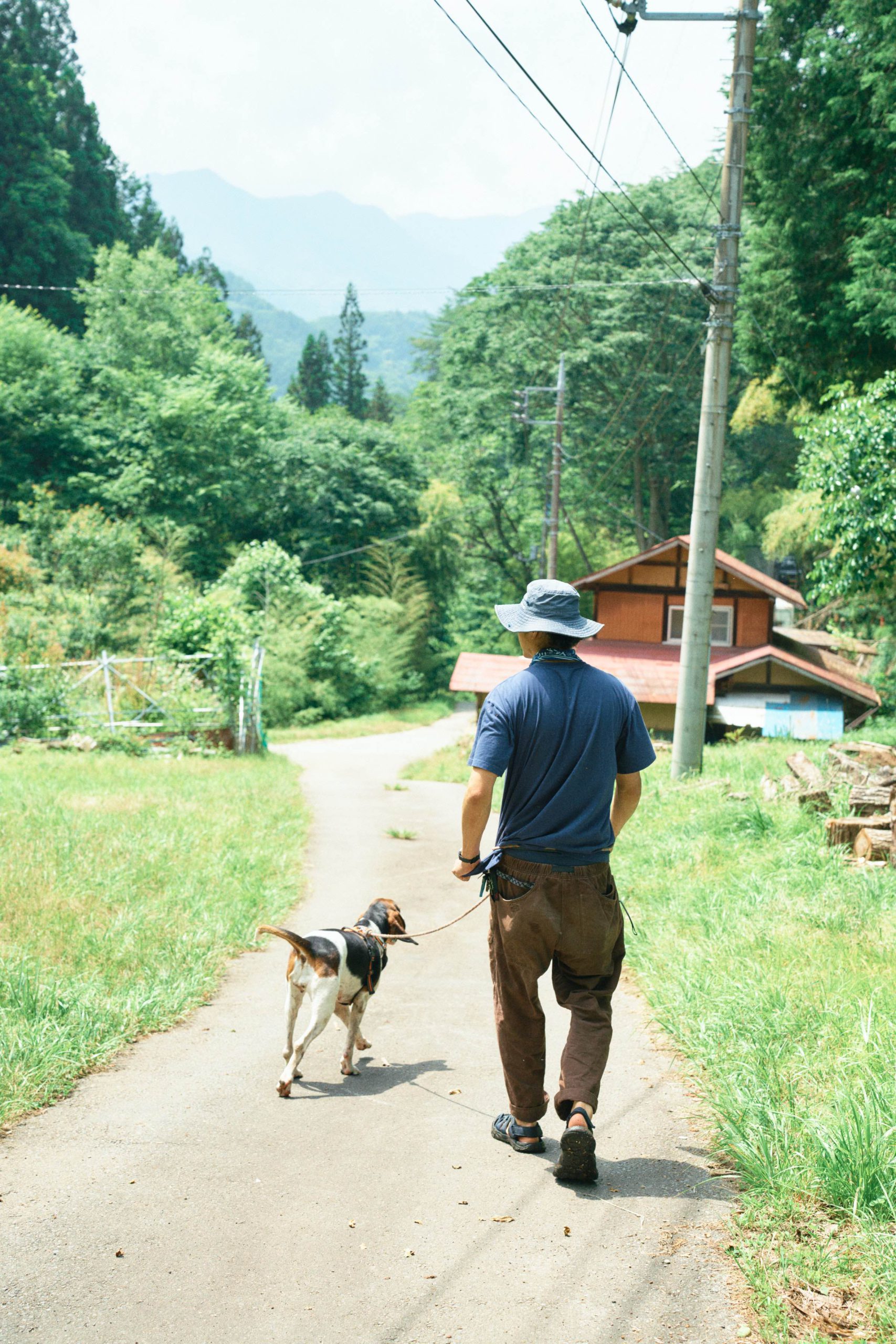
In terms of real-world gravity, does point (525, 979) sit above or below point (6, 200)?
below

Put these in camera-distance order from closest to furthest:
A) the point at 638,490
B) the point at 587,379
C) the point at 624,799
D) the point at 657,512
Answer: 1. the point at 624,799
2. the point at 587,379
3. the point at 638,490
4. the point at 657,512

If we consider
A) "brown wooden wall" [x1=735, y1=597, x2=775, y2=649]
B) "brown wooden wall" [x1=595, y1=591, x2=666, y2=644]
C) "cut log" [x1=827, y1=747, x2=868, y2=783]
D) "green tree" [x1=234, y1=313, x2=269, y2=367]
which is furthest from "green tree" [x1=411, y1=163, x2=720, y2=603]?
"green tree" [x1=234, y1=313, x2=269, y2=367]

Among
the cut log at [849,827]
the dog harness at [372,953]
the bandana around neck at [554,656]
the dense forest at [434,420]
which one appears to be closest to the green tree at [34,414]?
the dense forest at [434,420]

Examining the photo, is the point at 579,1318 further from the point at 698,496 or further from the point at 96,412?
the point at 96,412

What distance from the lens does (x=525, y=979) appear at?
402 centimetres

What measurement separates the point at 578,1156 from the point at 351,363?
7938 centimetres

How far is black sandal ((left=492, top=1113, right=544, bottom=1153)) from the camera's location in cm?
416

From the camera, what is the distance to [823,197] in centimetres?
1984

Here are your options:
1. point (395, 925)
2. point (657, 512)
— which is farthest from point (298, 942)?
point (657, 512)

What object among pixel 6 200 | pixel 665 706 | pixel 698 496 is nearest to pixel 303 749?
pixel 665 706

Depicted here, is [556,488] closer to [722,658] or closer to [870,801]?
[722,658]

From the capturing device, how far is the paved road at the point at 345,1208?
3.00 m

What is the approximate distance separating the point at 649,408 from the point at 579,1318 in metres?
36.2

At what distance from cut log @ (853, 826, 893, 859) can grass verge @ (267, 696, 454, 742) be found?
22185mm
